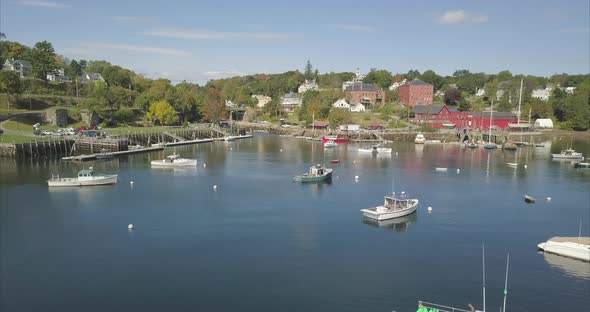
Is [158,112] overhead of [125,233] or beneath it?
overhead

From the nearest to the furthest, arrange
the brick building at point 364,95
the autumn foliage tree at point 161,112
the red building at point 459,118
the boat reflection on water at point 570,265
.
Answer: the boat reflection on water at point 570,265 < the autumn foliage tree at point 161,112 < the red building at point 459,118 < the brick building at point 364,95

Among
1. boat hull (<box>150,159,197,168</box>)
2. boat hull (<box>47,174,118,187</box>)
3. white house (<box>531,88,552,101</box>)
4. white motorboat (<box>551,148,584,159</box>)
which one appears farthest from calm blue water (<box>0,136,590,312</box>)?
white house (<box>531,88,552,101</box>)


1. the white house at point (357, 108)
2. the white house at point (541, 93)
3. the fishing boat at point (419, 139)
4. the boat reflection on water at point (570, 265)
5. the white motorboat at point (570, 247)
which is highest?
the white house at point (541, 93)

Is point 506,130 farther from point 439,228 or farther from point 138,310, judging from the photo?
point 138,310

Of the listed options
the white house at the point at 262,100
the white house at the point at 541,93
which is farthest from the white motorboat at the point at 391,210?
the white house at the point at 541,93

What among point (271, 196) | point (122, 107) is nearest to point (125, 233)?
point (271, 196)

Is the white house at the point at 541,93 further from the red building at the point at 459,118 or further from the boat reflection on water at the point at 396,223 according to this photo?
the boat reflection on water at the point at 396,223

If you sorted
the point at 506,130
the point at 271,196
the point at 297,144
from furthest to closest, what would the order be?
1. the point at 506,130
2. the point at 297,144
3. the point at 271,196

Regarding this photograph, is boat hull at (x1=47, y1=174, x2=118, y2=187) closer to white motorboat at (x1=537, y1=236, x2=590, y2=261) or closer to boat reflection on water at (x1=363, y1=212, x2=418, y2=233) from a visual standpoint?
boat reflection on water at (x1=363, y1=212, x2=418, y2=233)
